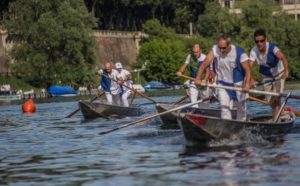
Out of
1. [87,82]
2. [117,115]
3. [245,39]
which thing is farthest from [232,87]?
[245,39]

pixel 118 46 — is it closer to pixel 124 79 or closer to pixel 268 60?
pixel 124 79

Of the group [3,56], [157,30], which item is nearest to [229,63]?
[3,56]

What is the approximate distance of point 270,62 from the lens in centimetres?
2528

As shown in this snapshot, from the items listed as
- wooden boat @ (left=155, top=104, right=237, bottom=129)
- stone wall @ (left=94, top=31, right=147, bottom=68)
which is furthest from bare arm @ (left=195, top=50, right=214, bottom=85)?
stone wall @ (left=94, top=31, right=147, bottom=68)

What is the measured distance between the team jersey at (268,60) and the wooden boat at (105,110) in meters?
13.2

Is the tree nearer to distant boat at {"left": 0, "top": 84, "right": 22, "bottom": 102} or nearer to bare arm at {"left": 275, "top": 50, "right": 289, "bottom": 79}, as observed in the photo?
distant boat at {"left": 0, "top": 84, "right": 22, "bottom": 102}

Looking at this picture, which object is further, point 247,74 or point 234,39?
point 234,39

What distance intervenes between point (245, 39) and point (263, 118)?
315ft

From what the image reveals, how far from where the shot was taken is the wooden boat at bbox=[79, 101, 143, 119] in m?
38.4

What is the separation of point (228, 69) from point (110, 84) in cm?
1668

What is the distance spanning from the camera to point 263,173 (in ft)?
55.8

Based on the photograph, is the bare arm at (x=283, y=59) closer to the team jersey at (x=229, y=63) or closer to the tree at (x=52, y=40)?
the team jersey at (x=229, y=63)

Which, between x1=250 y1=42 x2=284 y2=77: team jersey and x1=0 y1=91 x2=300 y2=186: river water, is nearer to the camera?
x1=0 y1=91 x2=300 y2=186: river water

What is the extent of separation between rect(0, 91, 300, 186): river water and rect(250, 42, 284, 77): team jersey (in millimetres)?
1726
